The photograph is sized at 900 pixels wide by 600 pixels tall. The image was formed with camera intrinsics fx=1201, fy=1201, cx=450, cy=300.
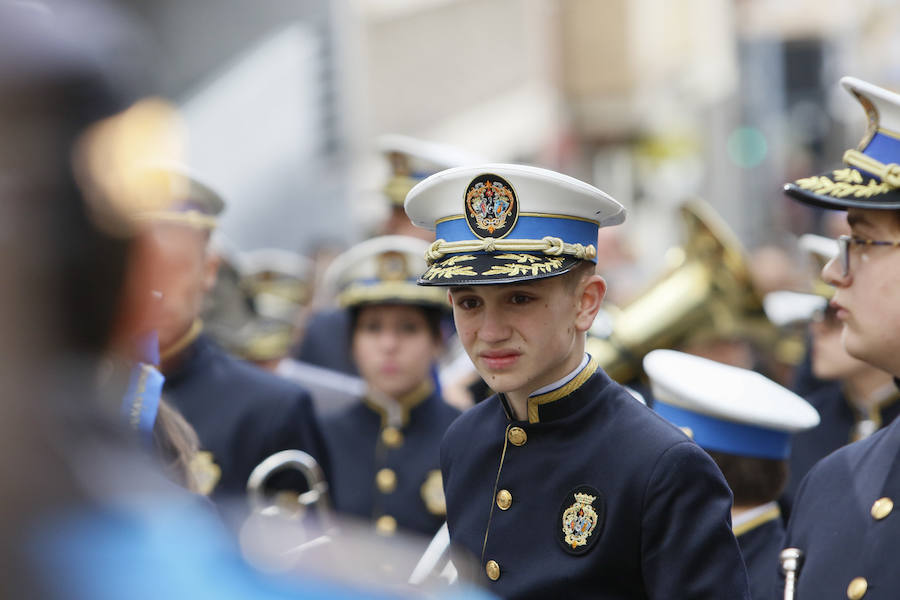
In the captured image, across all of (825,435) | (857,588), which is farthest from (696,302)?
(857,588)

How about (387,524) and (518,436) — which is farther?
(387,524)

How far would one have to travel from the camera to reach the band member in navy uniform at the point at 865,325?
2.86m

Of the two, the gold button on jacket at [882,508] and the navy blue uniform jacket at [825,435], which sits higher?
the gold button on jacket at [882,508]

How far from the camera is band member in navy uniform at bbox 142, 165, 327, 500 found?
4141 millimetres

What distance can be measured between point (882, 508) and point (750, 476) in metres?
0.73

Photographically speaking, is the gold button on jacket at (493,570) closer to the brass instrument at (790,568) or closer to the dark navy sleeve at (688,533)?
the dark navy sleeve at (688,533)

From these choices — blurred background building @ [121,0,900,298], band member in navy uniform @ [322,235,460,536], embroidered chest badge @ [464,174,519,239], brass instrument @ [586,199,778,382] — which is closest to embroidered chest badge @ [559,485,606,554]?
embroidered chest badge @ [464,174,519,239]

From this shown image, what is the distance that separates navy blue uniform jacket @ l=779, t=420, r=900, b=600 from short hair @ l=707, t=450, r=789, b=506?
303 mm

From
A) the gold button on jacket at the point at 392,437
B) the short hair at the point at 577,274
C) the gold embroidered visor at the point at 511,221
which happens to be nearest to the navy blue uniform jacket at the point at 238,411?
the gold button on jacket at the point at 392,437

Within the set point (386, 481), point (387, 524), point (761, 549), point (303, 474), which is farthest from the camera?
point (386, 481)

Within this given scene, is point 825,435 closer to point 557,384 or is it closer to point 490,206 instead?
point 557,384

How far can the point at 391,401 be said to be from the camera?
16.0 feet

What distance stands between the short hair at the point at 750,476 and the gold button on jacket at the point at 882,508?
69 cm

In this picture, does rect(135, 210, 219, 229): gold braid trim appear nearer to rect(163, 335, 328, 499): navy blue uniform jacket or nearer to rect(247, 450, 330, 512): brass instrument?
rect(163, 335, 328, 499): navy blue uniform jacket
